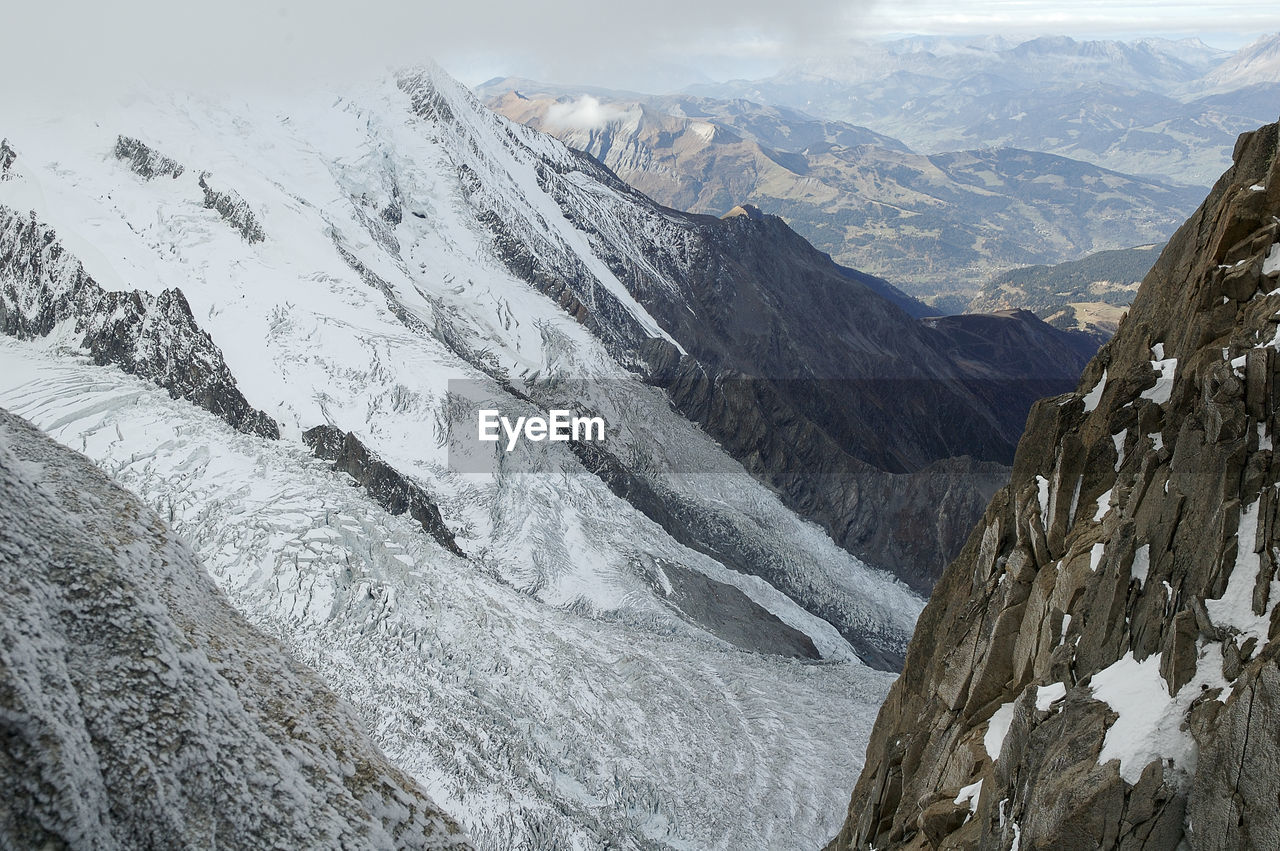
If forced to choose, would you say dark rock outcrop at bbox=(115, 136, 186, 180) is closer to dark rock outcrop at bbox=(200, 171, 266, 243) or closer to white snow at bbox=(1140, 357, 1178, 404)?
dark rock outcrop at bbox=(200, 171, 266, 243)

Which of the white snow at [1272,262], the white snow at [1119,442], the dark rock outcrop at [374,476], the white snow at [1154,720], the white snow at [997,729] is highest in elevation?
the white snow at [1272,262]

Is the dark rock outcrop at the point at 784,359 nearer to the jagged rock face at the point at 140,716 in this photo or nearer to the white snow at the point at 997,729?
the white snow at the point at 997,729

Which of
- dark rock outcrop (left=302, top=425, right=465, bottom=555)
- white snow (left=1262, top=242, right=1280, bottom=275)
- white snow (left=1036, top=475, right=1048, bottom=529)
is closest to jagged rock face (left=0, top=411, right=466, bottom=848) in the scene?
white snow (left=1036, top=475, right=1048, bottom=529)

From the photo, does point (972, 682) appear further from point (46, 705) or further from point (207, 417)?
point (207, 417)

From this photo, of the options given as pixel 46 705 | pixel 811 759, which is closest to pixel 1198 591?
pixel 46 705

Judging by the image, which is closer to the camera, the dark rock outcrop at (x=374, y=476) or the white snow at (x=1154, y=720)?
the white snow at (x=1154, y=720)

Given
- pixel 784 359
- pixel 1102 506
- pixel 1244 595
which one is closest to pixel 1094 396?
pixel 1102 506

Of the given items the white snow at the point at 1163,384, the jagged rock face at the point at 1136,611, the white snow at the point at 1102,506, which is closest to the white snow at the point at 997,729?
the jagged rock face at the point at 1136,611
